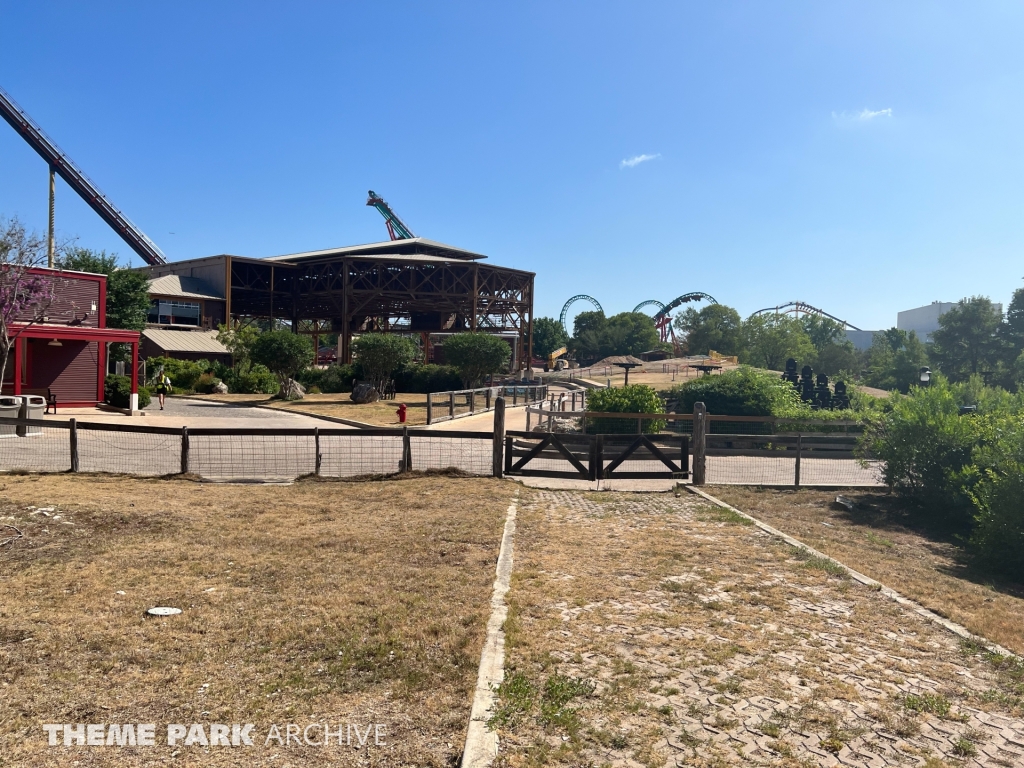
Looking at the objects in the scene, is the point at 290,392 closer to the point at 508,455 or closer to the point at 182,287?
the point at 508,455

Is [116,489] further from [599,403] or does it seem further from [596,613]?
[599,403]

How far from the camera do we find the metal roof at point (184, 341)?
47531 mm

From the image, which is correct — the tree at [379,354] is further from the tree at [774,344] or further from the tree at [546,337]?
the tree at [546,337]

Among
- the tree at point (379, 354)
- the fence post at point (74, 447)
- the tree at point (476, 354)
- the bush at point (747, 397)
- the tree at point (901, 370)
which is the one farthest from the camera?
the tree at point (901, 370)

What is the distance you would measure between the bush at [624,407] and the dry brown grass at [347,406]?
7278 mm

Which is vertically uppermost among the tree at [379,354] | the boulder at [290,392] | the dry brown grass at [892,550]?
the tree at [379,354]

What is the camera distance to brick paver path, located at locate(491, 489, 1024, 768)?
370 centimetres

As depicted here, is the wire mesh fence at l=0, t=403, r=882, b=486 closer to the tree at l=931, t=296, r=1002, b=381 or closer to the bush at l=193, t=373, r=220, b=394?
the bush at l=193, t=373, r=220, b=394

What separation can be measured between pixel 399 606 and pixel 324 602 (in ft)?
2.05

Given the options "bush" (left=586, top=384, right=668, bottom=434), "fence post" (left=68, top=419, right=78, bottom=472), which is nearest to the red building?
"fence post" (left=68, top=419, right=78, bottom=472)

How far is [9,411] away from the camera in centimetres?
1903

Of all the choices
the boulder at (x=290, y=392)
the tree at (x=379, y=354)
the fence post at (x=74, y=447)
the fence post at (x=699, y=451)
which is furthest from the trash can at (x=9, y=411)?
the tree at (x=379, y=354)

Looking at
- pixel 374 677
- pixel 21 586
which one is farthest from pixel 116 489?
pixel 374 677

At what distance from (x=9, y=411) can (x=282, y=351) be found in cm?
1550
